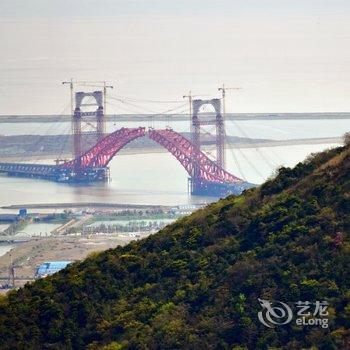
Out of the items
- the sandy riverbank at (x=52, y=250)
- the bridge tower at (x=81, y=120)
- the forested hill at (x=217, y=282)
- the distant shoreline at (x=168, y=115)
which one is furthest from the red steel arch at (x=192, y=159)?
the forested hill at (x=217, y=282)

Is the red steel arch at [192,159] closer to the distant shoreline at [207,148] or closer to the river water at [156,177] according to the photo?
the river water at [156,177]

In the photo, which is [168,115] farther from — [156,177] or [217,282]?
[217,282]

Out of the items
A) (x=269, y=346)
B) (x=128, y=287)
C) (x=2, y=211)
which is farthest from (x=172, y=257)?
(x=2, y=211)

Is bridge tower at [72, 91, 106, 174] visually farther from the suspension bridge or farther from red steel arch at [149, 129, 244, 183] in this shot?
red steel arch at [149, 129, 244, 183]

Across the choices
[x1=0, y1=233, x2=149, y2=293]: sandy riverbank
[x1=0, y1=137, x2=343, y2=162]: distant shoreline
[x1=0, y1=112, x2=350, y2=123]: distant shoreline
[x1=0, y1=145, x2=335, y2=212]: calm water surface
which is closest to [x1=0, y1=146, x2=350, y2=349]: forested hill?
[x1=0, y1=233, x2=149, y2=293]: sandy riverbank

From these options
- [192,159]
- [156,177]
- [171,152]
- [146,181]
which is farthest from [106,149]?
[146,181]
